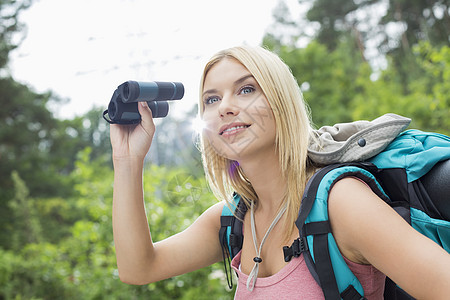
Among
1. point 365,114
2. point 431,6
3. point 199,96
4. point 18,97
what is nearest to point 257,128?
point 199,96

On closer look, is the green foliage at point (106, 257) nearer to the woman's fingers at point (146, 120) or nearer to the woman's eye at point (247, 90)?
the woman's fingers at point (146, 120)

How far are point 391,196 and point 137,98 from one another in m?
0.82

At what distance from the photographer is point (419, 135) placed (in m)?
1.06

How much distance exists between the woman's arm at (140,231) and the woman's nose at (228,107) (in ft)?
0.98

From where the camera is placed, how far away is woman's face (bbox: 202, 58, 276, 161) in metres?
1.21

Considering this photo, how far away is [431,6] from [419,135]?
19.2 meters

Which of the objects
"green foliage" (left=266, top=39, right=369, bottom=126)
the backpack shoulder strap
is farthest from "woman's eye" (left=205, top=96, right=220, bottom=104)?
"green foliage" (left=266, top=39, right=369, bottom=126)

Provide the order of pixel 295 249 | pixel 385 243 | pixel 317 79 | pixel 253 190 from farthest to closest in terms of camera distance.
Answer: pixel 317 79
pixel 253 190
pixel 295 249
pixel 385 243

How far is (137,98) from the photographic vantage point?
48.9 inches

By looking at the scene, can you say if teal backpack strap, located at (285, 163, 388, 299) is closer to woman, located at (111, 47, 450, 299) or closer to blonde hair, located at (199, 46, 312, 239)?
woman, located at (111, 47, 450, 299)

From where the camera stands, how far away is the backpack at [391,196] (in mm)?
932

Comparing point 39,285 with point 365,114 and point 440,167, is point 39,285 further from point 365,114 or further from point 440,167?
point 365,114

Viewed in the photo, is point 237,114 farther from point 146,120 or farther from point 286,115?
point 146,120

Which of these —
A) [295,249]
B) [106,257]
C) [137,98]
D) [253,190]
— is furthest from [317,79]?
[295,249]
